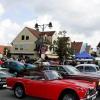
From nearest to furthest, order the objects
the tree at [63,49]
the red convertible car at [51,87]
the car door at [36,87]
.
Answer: the red convertible car at [51,87] → the car door at [36,87] → the tree at [63,49]

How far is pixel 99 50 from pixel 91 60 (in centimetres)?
6533

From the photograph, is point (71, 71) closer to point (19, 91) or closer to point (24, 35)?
point (19, 91)

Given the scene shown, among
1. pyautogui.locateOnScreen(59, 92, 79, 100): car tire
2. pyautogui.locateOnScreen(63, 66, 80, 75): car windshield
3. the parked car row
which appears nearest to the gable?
pyautogui.locateOnScreen(63, 66, 80, 75): car windshield

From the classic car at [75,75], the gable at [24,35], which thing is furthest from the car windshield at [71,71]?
the gable at [24,35]

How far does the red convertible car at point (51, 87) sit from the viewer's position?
37.6ft

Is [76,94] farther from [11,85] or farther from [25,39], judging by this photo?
[25,39]

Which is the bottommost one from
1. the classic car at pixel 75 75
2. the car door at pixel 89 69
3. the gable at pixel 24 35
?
the classic car at pixel 75 75

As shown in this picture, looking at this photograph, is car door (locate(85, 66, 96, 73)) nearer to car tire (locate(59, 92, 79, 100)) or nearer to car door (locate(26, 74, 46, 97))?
car door (locate(26, 74, 46, 97))

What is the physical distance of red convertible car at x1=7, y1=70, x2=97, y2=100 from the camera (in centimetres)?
1147

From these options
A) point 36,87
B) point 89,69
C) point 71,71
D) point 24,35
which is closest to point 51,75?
point 36,87

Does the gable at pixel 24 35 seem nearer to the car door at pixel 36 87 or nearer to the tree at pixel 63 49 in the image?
the tree at pixel 63 49

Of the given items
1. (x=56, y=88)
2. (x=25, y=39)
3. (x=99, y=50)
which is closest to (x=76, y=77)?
(x=56, y=88)

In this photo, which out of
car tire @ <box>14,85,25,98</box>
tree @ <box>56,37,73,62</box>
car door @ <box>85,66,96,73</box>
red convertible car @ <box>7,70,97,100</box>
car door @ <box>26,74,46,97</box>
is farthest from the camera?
tree @ <box>56,37,73,62</box>

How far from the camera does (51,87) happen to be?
12.2 metres
